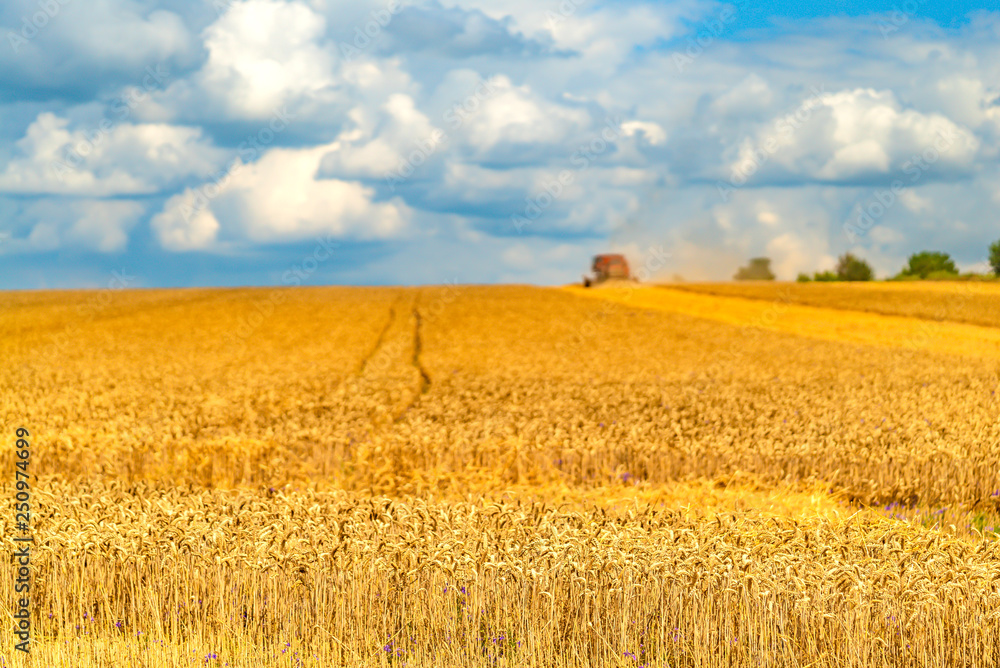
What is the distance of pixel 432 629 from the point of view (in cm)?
693

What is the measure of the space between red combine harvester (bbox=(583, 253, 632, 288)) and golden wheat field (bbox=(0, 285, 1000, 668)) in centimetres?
3785

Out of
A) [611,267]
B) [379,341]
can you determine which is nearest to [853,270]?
[611,267]

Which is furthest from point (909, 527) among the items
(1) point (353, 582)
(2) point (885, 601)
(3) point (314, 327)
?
(3) point (314, 327)

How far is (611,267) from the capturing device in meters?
67.6

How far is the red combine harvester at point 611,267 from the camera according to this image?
2660 inches

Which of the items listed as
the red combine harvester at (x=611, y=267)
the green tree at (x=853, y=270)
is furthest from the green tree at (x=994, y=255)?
the red combine harvester at (x=611, y=267)

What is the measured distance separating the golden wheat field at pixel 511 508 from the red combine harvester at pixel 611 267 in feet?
124

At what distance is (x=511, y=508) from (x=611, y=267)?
59517 mm

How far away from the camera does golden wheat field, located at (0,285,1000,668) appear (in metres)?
6.77

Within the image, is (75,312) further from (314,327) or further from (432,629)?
(432,629)

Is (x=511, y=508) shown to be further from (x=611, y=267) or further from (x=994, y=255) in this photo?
(x=994, y=255)

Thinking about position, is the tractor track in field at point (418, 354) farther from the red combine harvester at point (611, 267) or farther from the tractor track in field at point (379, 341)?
the red combine harvester at point (611, 267)

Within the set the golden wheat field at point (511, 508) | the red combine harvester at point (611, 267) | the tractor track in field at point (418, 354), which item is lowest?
the golden wheat field at point (511, 508)

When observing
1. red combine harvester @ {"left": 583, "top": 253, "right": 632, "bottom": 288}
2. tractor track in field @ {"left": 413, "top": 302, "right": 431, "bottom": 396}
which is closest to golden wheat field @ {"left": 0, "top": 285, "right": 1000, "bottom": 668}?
tractor track in field @ {"left": 413, "top": 302, "right": 431, "bottom": 396}
